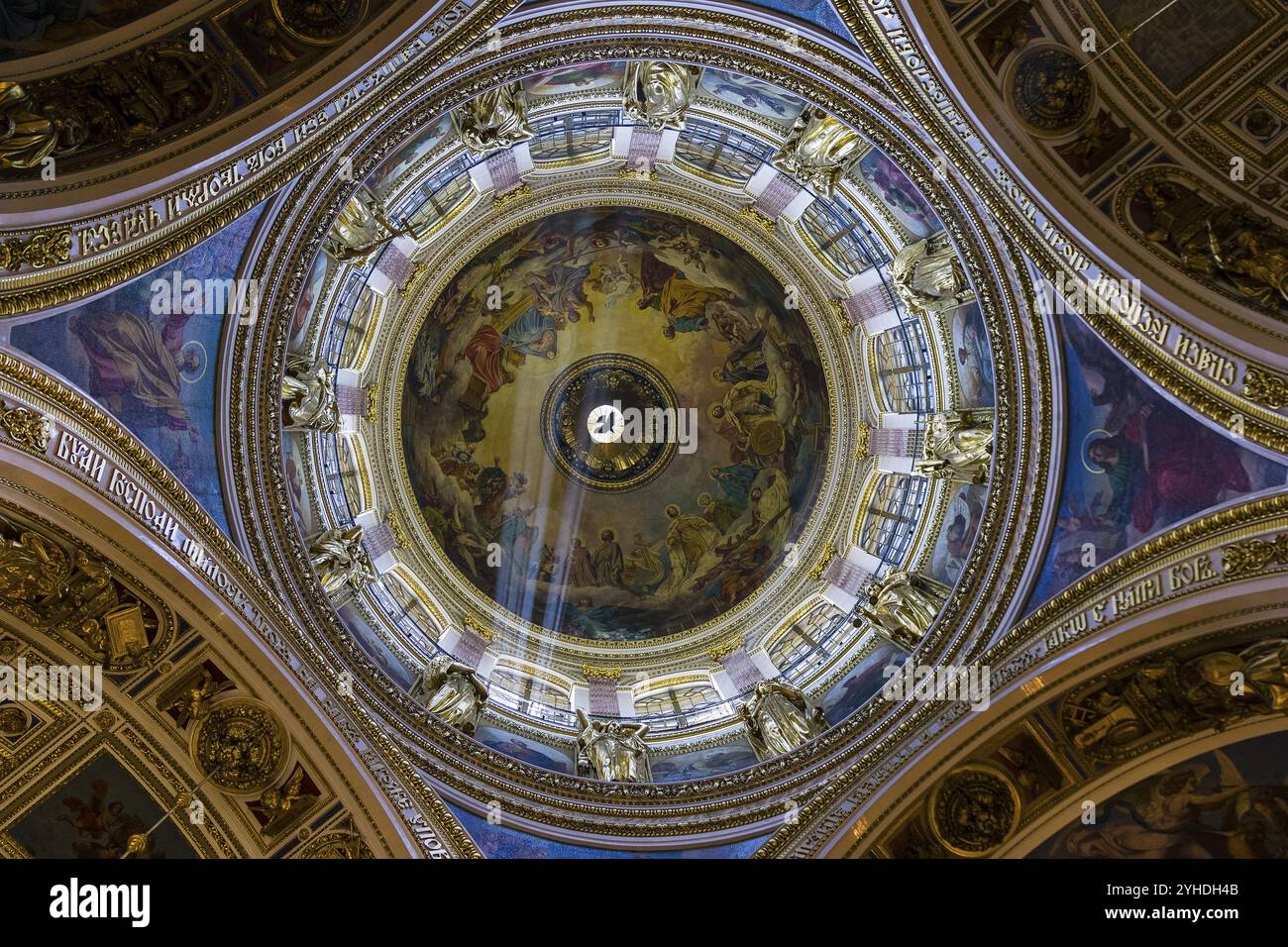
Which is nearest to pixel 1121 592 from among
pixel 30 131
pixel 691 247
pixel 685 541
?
pixel 685 541

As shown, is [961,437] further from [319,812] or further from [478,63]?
[319,812]

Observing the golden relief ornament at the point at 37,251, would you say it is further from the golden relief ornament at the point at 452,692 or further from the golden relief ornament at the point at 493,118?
the golden relief ornament at the point at 452,692

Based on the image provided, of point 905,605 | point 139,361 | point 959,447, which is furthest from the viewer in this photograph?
point 905,605

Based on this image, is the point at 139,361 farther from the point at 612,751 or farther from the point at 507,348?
the point at 507,348

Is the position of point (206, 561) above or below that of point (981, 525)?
below

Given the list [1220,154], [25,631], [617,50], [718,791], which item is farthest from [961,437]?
[25,631]

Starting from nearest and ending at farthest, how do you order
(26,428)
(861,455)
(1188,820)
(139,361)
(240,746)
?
1. (26,428)
2. (139,361)
3. (1188,820)
4. (240,746)
5. (861,455)

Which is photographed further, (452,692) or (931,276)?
(452,692)

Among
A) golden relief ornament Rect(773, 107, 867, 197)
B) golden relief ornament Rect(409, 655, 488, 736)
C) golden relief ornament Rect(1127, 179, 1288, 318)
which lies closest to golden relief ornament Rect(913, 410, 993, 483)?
golden relief ornament Rect(1127, 179, 1288, 318)
